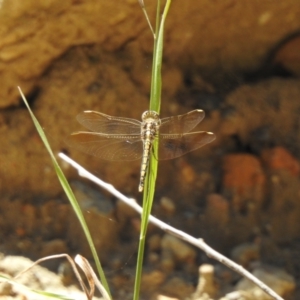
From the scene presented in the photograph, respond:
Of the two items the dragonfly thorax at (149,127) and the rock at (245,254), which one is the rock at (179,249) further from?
the dragonfly thorax at (149,127)

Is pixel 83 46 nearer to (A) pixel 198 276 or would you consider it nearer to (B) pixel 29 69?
(B) pixel 29 69

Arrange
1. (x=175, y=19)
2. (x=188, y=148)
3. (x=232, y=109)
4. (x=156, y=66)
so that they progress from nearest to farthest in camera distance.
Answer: (x=156, y=66) → (x=188, y=148) → (x=175, y=19) → (x=232, y=109)

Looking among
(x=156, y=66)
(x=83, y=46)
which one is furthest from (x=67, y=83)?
(x=156, y=66)

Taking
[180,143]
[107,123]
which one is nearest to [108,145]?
[107,123]

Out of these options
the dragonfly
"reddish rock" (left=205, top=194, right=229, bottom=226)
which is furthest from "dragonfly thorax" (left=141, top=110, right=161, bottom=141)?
"reddish rock" (left=205, top=194, right=229, bottom=226)

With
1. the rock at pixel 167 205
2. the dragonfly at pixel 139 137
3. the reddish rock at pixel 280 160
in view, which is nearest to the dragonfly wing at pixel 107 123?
the dragonfly at pixel 139 137

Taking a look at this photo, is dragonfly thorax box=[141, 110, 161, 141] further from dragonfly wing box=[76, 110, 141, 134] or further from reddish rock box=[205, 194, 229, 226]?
reddish rock box=[205, 194, 229, 226]

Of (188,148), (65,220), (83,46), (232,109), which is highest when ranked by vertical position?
(83,46)
